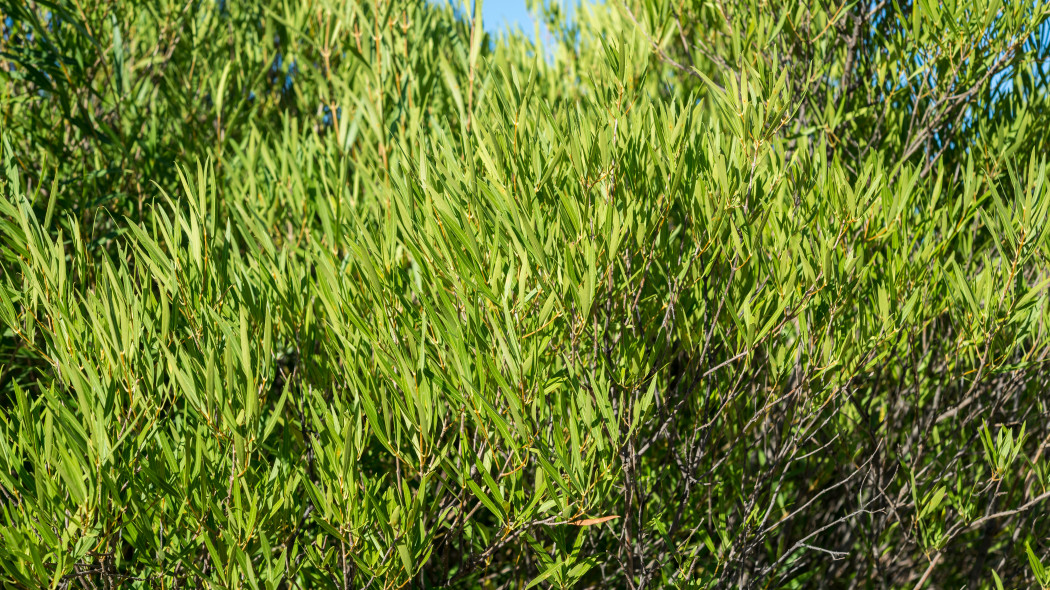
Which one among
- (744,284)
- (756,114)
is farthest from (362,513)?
(756,114)

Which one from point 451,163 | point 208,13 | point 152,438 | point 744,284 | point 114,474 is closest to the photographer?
point 114,474

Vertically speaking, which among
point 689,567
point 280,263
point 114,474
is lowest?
point 689,567

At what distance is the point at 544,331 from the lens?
1544 mm

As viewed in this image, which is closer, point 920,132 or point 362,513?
point 362,513

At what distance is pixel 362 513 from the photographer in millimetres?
1374

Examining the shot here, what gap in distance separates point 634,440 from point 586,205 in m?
0.59

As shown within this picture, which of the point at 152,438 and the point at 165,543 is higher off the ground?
the point at 152,438

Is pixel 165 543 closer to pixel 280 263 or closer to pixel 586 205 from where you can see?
pixel 280 263

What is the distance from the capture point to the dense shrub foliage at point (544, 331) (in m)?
1.35

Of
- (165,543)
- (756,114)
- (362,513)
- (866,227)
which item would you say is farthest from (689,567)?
(165,543)

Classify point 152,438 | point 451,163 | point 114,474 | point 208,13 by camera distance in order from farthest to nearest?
point 208,13 < point 451,163 < point 152,438 < point 114,474

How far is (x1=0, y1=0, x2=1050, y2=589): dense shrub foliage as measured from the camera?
1354 millimetres

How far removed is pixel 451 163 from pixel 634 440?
78 centimetres

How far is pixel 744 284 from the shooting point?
181cm
